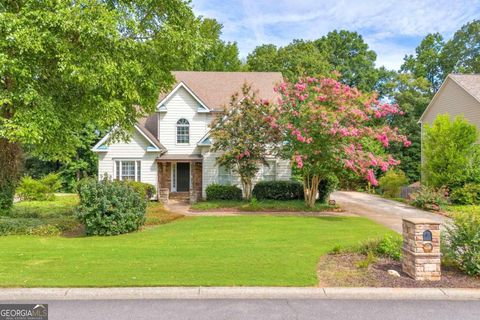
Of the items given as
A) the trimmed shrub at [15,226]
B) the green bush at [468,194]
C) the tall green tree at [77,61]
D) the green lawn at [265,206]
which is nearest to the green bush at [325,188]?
the green lawn at [265,206]

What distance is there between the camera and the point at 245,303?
16.7 ft

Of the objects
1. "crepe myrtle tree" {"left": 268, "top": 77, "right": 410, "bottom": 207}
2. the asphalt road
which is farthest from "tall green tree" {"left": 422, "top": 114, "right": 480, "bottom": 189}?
the asphalt road

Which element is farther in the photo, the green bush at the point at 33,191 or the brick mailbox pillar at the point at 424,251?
the green bush at the point at 33,191

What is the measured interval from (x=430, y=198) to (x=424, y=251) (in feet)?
41.4

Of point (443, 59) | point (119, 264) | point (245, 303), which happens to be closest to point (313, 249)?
point (245, 303)

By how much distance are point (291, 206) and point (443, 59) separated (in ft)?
122

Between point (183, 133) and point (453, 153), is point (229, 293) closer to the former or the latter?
point (183, 133)

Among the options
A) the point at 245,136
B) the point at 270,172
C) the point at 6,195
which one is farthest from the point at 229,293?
the point at 270,172

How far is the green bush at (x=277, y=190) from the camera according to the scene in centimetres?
1845

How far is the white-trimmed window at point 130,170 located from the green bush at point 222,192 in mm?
4938

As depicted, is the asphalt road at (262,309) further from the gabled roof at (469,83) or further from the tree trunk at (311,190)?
the gabled roof at (469,83)

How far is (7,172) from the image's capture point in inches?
492

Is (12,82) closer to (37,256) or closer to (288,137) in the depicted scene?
(37,256)

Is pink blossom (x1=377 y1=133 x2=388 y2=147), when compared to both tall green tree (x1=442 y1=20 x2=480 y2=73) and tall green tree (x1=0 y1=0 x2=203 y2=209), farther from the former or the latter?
tall green tree (x1=442 y1=20 x2=480 y2=73)
